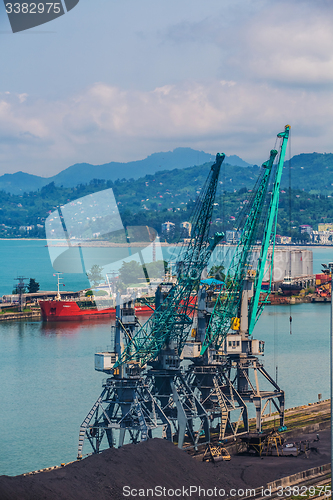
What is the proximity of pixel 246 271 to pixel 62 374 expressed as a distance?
15.0 metres

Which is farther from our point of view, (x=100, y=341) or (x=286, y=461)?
(x=100, y=341)

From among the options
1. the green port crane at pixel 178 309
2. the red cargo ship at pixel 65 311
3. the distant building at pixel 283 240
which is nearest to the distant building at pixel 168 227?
the red cargo ship at pixel 65 311

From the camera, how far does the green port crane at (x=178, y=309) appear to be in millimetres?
27312

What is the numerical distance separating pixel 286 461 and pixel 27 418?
12.8 m

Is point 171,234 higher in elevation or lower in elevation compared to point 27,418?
higher

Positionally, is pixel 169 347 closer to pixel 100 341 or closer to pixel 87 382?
pixel 87 382

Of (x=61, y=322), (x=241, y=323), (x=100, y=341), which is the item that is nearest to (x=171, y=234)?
(x=61, y=322)

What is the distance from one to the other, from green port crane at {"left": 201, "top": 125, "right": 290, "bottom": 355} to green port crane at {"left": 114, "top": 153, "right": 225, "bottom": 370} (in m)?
1.49

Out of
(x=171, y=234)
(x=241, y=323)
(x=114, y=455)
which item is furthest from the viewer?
(x=171, y=234)

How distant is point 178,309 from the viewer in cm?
3072

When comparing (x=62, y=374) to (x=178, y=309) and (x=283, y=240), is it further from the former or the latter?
(x=283, y=240)

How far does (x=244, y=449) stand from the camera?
28547mm

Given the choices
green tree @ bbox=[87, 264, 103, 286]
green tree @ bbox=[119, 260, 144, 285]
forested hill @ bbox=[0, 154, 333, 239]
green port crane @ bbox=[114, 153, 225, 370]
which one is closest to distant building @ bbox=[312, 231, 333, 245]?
forested hill @ bbox=[0, 154, 333, 239]

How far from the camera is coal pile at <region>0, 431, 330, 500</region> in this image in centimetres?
1930
